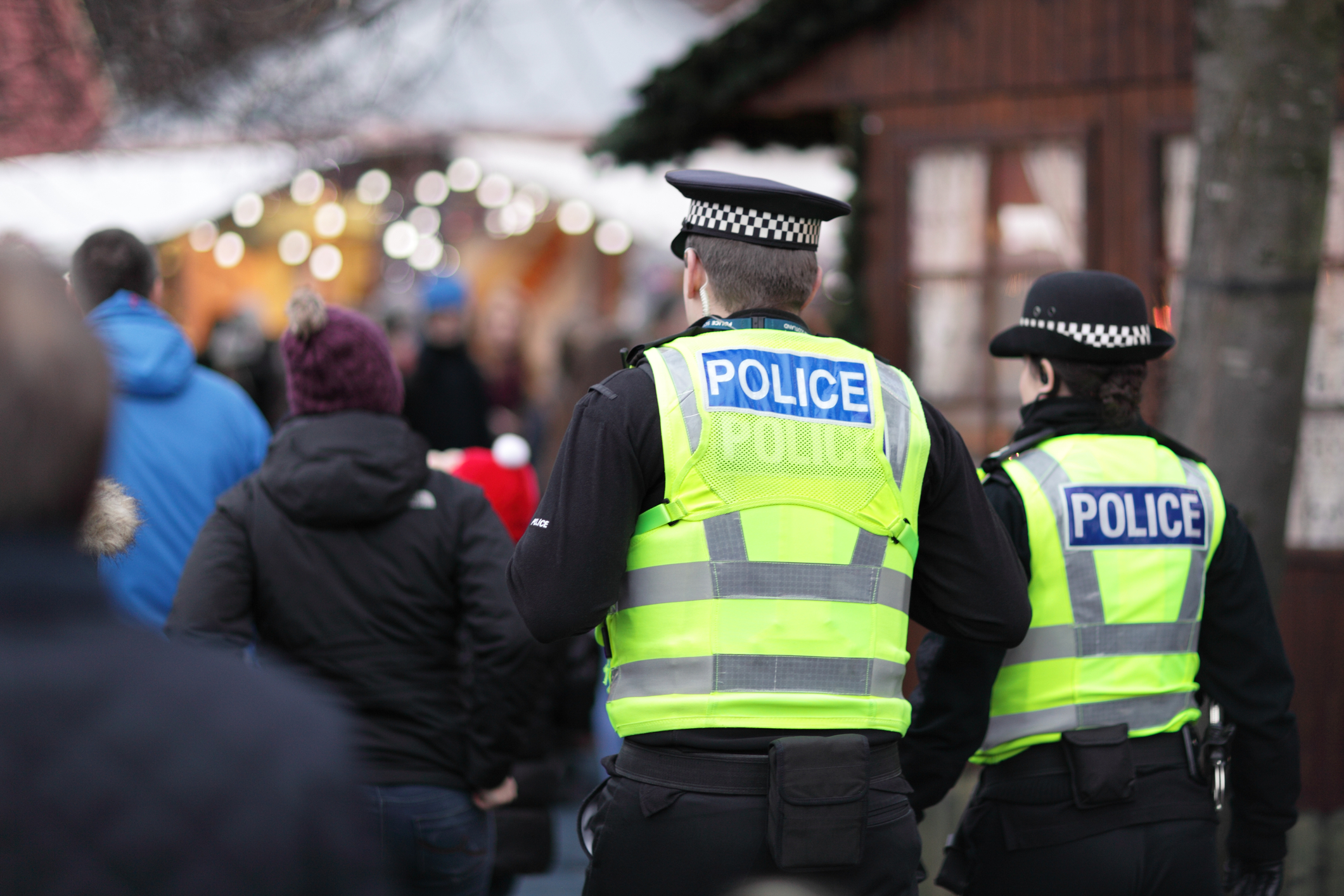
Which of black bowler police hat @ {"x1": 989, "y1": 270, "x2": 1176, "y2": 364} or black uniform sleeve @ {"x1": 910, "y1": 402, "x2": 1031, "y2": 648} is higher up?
black bowler police hat @ {"x1": 989, "y1": 270, "x2": 1176, "y2": 364}

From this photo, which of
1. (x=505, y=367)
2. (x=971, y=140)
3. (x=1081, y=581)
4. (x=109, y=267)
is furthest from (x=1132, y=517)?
(x=505, y=367)

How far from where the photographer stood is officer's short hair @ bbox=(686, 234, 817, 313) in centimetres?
261

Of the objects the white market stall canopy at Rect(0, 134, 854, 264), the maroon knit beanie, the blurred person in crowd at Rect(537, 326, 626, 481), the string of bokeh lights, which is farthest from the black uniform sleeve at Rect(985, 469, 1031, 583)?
the string of bokeh lights

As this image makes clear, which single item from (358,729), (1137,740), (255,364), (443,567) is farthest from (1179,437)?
(255,364)

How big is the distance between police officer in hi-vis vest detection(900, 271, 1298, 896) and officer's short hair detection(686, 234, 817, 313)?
2.40 ft

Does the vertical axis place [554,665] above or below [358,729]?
below

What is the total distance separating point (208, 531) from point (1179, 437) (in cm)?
276

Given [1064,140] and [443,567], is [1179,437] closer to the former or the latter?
[443,567]

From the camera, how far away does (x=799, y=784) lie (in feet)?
7.74

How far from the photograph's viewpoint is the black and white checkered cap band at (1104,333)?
3.12m

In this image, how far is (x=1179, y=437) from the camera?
4242mm

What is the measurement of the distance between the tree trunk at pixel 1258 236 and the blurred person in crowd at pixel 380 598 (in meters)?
2.15

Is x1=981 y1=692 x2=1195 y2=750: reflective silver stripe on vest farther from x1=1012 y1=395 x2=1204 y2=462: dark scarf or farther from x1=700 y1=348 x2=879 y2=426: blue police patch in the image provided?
x1=700 y1=348 x2=879 y2=426: blue police patch

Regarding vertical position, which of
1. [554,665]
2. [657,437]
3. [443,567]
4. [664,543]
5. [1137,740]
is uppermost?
[657,437]
